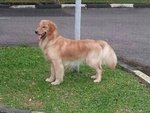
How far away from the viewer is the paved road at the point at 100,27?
1130 centimetres

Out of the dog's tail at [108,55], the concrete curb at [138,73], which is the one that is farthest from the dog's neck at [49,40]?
the concrete curb at [138,73]

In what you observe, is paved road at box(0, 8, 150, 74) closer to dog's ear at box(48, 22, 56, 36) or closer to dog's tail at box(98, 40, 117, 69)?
dog's tail at box(98, 40, 117, 69)

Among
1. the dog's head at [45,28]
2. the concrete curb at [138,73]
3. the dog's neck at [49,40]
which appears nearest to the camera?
the dog's head at [45,28]

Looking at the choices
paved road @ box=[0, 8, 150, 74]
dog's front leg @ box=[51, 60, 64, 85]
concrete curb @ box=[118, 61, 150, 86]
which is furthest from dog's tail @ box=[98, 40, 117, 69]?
paved road @ box=[0, 8, 150, 74]

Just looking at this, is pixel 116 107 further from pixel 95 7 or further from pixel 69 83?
pixel 95 7

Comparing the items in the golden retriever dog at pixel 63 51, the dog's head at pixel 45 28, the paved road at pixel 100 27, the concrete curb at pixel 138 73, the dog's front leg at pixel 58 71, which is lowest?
the paved road at pixel 100 27

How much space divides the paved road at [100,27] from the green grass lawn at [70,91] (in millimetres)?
1425

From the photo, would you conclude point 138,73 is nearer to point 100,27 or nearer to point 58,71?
point 58,71

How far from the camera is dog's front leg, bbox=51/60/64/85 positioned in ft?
25.7

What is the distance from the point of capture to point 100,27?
1426 centimetres

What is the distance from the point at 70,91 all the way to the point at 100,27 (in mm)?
6884

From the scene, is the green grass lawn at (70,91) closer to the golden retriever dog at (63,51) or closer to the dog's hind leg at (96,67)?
the dog's hind leg at (96,67)

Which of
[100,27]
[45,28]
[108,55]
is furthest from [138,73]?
[100,27]

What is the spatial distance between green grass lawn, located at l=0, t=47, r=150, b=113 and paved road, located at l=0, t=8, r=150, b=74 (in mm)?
1425
